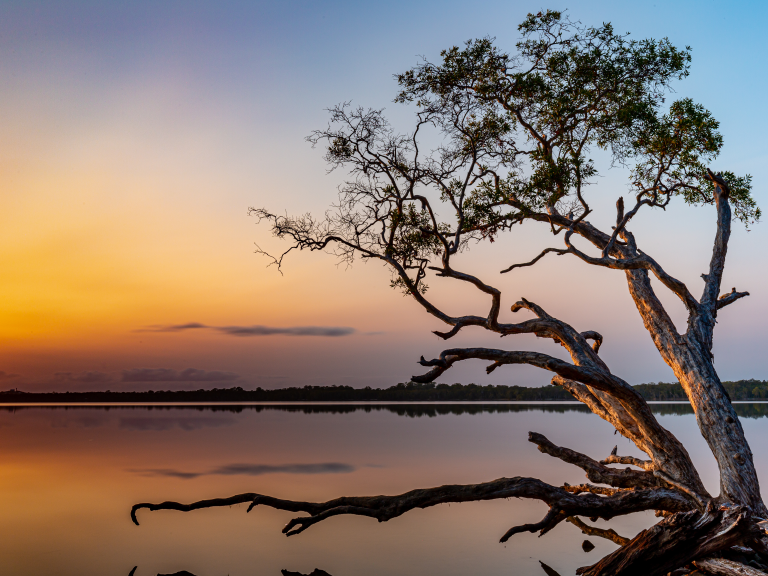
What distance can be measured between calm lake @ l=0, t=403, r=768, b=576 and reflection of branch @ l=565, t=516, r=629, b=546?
0.49 ft

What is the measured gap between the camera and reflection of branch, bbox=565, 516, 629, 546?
1140 centimetres

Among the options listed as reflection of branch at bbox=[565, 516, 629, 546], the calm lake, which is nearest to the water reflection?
the calm lake

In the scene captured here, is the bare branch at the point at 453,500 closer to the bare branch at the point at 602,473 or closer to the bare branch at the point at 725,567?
the bare branch at the point at 602,473


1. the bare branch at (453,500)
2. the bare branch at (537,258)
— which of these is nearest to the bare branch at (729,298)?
the bare branch at (537,258)

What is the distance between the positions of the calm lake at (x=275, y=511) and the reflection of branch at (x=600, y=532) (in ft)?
0.49

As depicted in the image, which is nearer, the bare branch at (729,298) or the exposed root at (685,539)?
the exposed root at (685,539)

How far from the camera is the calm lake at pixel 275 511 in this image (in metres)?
10.7

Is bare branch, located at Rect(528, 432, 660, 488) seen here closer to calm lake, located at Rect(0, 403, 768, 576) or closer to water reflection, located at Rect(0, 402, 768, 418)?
calm lake, located at Rect(0, 403, 768, 576)

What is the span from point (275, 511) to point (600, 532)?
7258 millimetres

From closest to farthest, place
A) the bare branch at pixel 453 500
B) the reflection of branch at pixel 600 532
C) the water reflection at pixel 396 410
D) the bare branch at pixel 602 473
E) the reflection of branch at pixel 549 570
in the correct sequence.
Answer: the bare branch at pixel 453 500 < the reflection of branch at pixel 549 570 < the bare branch at pixel 602 473 < the reflection of branch at pixel 600 532 < the water reflection at pixel 396 410

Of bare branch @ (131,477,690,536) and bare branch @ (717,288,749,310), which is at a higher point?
bare branch @ (717,288,749,310)

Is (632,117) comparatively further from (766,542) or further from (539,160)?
(766,542)

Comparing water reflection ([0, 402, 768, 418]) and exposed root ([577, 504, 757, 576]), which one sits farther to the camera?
water reflection ([0, 402, 768, 418])

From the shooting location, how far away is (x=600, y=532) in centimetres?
1183
